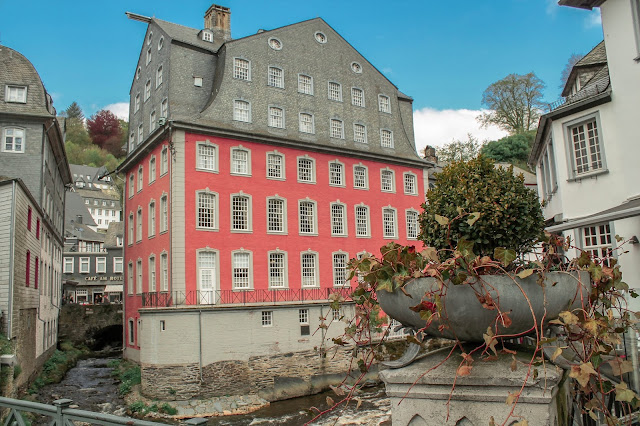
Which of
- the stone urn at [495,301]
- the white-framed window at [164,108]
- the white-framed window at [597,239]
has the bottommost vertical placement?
the stone urn at [495,301]

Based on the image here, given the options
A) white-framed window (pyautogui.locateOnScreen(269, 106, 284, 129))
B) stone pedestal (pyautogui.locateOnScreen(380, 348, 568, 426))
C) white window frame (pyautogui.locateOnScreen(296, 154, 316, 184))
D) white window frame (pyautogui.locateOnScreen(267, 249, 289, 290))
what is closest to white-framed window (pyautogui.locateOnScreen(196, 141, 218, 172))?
white-framed window (pyautogui.locateOnScreen(269, 106, 284, 129))

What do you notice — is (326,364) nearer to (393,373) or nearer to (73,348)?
(73,348)

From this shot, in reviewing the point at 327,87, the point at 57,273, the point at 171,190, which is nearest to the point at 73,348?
the point at 57,273

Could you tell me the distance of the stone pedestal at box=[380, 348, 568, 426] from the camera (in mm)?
2461

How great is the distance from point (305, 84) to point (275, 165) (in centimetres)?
598

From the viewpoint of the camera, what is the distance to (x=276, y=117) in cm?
A: 2922

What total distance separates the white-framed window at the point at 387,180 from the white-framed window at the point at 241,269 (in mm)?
10204

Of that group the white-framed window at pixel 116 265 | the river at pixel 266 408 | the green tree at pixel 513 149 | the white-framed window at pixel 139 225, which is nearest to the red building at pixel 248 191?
the white-framed window at pixel 139 225

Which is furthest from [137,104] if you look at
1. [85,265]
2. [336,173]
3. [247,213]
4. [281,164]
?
[85,265]

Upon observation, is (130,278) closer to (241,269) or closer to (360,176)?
(241,269)

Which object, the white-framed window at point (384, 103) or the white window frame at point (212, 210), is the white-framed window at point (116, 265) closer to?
the white window frame at point (212, 210)

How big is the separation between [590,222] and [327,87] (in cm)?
2221

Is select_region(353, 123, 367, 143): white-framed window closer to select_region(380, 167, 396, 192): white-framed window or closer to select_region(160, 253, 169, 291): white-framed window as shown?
select_region(380, 167, 396, 192): white-framed window

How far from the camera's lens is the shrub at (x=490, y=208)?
365 cm
